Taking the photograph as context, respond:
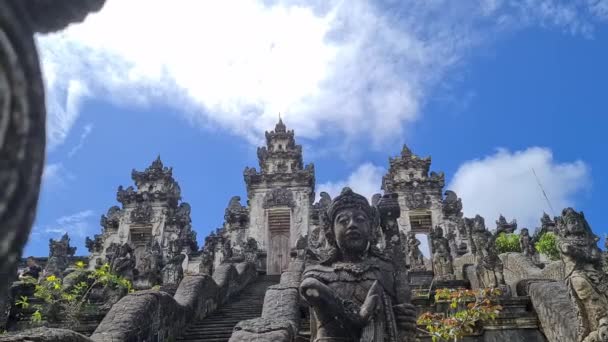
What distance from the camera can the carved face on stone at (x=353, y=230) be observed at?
4672mm

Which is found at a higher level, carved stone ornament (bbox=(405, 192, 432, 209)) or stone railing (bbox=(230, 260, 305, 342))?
carved stone ornament (bbox=(405, 192, 432, 209))

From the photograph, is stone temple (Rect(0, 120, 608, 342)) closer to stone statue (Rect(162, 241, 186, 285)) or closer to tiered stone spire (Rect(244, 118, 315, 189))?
stone statue (Rect(162, 241, 186, 285))

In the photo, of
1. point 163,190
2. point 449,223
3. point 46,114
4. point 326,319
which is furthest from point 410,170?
point 46,114

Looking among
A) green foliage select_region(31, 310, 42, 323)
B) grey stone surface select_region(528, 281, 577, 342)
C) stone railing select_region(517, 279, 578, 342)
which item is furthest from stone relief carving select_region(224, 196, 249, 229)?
grey stone surface select_region(528, 281, 577, 342)

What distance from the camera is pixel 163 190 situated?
1036 inches

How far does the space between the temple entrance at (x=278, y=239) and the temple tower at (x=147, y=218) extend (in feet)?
13.2

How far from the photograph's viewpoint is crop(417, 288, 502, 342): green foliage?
6.41m

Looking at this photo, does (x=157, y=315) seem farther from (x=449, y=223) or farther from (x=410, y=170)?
(x=410, y=170)

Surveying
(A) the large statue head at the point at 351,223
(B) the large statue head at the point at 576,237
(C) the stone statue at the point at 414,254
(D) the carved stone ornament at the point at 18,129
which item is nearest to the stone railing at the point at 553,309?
(B) the large statue head at the point at 576,237

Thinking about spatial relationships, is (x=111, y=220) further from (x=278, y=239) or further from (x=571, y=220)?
(x=571, y=220)

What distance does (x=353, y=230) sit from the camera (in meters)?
4.68

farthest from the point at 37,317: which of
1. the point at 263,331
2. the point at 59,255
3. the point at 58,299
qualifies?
the point at 59,255

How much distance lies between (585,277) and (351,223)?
2.69 m

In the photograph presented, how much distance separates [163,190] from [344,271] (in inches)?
921
